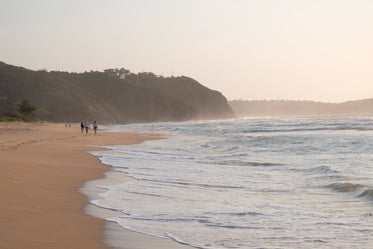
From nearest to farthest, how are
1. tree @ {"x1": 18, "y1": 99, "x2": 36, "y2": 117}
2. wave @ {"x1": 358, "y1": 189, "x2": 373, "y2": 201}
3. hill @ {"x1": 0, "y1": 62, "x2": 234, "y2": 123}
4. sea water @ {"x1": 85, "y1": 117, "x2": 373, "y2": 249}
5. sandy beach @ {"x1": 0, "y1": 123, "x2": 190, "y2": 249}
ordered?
sandy beach @ {"x1": 0, "y1": 123, "x2": 190, "y2": 249} < sea water @ {"x1": 85, "y1": 117, "x2": 373, "y2": 249} < wave @ {"x1": 358, "y1": 189, "x2": 373, "y2": 201} < tree @ {"x1": 18, "y1": 99, "x2": 36, "y2": 117} < hill @ {"x1": 0, "y1": 62, "x2": 234, "y2": 123}

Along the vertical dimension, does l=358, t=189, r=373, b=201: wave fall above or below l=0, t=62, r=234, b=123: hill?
below

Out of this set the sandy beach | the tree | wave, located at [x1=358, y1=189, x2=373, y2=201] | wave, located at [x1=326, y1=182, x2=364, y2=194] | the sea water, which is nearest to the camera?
the sandy beach

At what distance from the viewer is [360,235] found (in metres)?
5.71

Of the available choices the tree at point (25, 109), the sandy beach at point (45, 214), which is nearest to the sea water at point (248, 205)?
the sandy beach at point (45, 214)

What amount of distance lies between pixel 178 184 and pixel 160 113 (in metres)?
172

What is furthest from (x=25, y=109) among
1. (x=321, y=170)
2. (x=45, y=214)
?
(x=45, y=214)

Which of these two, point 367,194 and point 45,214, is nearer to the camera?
point 45,214

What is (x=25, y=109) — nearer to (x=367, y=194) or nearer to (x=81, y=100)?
(x=81, y=100)

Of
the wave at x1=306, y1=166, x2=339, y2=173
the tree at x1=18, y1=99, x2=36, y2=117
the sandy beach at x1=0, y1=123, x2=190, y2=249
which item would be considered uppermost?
the tree at x1=18, y1=99, x2=36, y2=117

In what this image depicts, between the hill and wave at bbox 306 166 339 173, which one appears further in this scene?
the hill

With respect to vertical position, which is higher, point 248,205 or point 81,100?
point 81,100

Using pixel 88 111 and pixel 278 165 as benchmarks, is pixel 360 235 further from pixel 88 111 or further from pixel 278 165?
pixel 88 111

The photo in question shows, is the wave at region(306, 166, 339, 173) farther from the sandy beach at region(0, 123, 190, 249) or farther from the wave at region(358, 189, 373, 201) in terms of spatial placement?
the sandy beach at region(0, 123, 190, 249)

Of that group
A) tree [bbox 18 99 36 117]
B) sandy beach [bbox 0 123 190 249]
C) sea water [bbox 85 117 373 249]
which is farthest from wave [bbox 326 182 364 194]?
tree [bbox 18 99 36 117]
